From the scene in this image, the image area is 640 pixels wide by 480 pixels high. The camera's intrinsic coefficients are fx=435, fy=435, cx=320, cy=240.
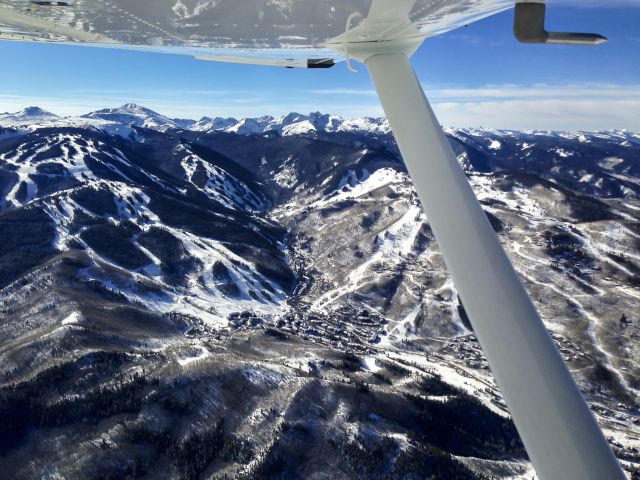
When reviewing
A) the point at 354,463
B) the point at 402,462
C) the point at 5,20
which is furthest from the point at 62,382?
the point at 5,20

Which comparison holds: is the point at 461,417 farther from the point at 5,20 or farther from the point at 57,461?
the point at 5,20

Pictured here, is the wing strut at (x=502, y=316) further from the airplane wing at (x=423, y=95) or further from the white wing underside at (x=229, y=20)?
the white wing underside at (x=229, y=20)

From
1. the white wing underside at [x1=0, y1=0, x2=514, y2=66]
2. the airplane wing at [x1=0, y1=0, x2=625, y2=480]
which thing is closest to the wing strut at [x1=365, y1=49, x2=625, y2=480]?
the airplane wing at [x1=0, y1=0, x2=625, y2=480]

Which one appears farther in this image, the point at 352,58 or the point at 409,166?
the point at 352,58

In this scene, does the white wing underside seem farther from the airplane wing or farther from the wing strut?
the wing strut

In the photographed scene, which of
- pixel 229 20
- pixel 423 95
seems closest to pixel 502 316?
pixel 423 95
